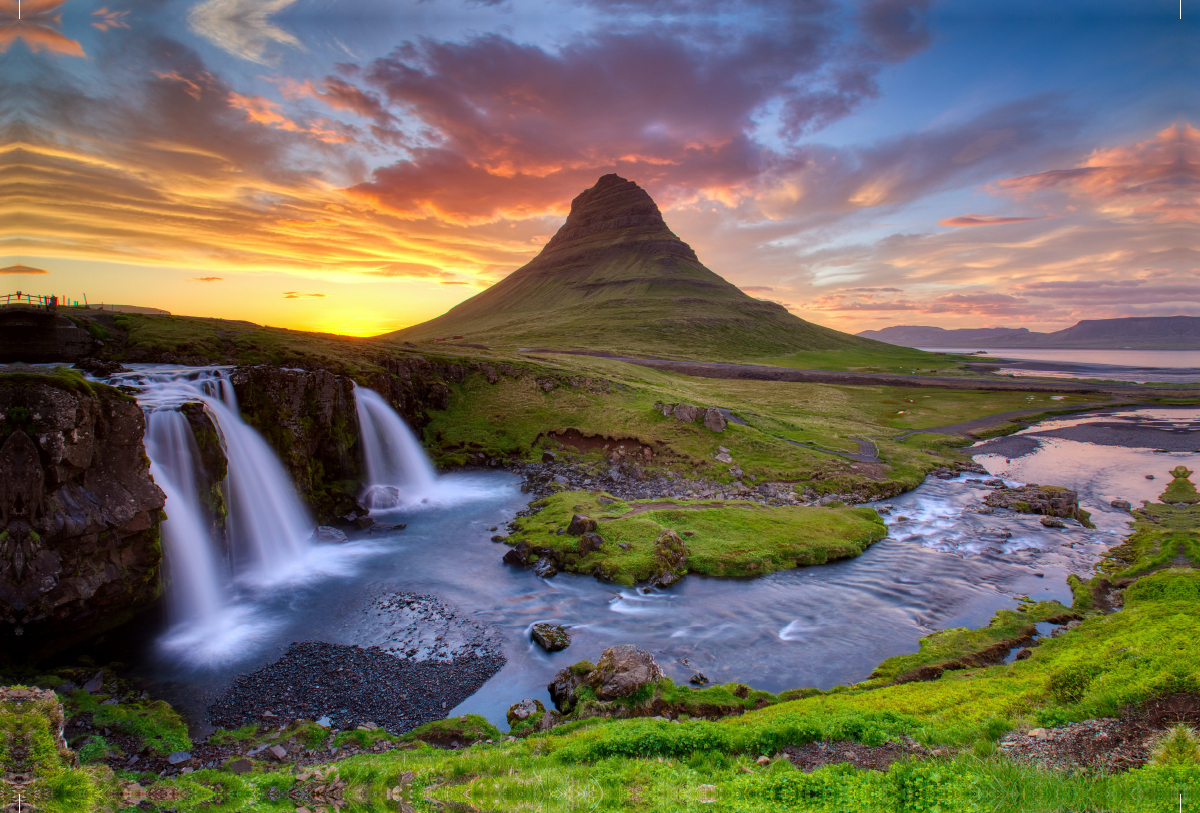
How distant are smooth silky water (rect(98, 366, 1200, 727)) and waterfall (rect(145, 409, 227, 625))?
81 cm

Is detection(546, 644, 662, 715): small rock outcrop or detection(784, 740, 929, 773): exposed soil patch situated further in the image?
detection(546, 644, 662, 715): small rock outcrop

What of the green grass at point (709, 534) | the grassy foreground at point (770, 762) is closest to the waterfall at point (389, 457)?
the green grass at point (709, 534)

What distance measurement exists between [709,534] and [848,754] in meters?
21.9

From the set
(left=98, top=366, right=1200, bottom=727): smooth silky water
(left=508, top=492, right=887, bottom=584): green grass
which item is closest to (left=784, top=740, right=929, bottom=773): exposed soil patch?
(left=98, top=366, right=1200, bottom=727): smooth silky water

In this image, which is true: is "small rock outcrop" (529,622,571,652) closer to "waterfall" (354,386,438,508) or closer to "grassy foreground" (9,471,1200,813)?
"grassy foreground" (9,471,1200,813)

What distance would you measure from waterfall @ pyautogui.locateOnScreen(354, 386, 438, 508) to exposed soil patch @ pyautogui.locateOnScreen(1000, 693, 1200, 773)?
42157mm

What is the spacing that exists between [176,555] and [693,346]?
7120 inches

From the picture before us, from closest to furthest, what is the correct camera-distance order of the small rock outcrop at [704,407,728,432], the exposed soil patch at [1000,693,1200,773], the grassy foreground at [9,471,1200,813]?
the grassy foreground at [9,471,1200,813]
the exposed soil patch at [1000,693,1200,773]
the small rock outcrop at [704,407,728,432]

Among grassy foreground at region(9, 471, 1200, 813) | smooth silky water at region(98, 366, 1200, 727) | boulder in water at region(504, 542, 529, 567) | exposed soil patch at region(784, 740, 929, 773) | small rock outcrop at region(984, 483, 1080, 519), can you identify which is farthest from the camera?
small rock outcrop at region(984, 483, 1080, 519)

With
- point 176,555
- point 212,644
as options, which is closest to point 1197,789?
point 212,644

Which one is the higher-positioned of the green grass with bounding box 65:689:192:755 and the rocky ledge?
the rocky ledge

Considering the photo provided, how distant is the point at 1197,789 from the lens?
8617mm

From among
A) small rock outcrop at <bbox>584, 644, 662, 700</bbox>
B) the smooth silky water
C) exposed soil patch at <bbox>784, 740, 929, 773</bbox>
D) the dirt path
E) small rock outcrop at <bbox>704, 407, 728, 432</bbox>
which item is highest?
the dirt path

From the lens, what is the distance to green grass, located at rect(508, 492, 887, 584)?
31.1 meters
